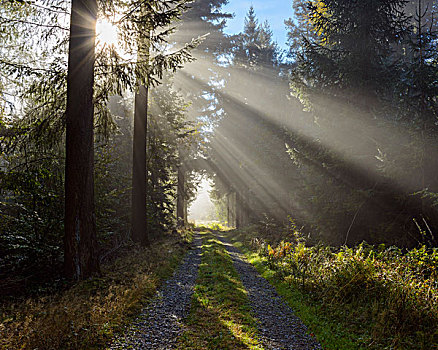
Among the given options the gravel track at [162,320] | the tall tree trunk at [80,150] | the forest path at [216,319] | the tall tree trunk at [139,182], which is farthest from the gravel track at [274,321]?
the tall tree trunk at [139,182]

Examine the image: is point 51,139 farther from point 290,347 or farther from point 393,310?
point 393,310

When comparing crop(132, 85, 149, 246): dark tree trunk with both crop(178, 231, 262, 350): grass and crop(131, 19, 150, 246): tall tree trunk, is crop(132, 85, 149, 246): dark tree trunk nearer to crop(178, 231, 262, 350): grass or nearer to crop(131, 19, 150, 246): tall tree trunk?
crop(131, 19, 150, 246): tall tree trunk

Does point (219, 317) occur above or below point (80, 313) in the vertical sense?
below

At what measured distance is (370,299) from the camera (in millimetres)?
6289

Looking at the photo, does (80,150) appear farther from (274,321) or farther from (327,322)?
(327,322)

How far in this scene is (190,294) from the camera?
774 cm

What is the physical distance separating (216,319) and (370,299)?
3.36 meters

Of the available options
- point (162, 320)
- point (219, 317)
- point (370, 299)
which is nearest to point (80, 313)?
point (162, 320)

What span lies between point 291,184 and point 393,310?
50.8ft

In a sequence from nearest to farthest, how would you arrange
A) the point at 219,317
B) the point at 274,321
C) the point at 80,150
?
the point at 219,317
the point at 274,321
the point at 80,150

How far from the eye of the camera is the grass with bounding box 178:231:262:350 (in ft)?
16.1

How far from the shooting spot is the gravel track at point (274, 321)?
16.9 ft

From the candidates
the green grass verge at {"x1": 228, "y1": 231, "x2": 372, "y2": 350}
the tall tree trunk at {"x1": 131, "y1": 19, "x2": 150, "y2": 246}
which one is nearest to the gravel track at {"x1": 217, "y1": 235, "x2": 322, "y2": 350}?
the green grass verge at {"x1": 228, "y1": 231, "x2": 372, "y2": 350}

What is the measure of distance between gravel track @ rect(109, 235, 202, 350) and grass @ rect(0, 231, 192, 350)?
0.22 meters
